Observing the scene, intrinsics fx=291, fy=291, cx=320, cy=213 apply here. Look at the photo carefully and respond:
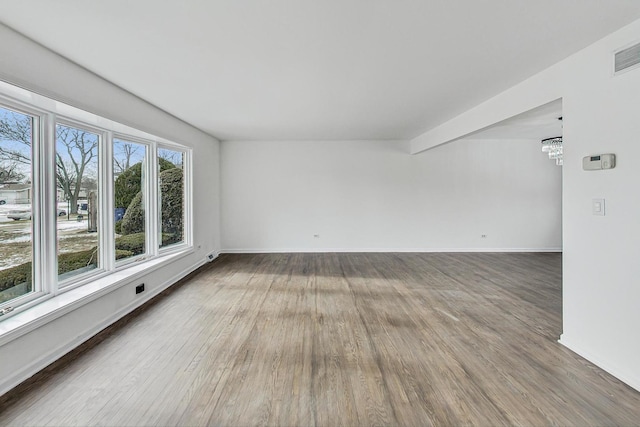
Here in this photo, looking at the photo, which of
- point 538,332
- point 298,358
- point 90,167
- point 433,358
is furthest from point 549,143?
point 90,167

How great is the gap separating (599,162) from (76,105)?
4354mm

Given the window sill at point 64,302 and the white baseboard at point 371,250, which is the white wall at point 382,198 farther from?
the window sill at point 64,302

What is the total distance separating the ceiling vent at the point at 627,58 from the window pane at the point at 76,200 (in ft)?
15.5

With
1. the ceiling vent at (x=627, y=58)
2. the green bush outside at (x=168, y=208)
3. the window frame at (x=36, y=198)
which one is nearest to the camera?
the ceiling vent at (x=627, y=58)

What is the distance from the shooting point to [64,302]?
2.52 metres

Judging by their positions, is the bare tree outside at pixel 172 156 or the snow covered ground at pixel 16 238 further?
the bare tree outside at pixel 172 156

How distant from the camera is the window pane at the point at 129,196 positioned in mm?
3652

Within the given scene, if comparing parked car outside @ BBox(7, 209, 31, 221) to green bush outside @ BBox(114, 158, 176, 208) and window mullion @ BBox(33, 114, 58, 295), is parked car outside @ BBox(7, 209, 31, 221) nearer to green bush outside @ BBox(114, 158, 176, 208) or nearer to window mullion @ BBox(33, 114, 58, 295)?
window mullion @ BBox(33, 114, 58, 295)

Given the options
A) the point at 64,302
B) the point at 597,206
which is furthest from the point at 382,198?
the point at 64,302

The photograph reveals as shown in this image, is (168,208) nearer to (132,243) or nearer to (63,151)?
(132,243)

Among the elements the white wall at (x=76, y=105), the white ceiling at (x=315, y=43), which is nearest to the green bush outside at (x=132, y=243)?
the white wall at (x=76, y=105)

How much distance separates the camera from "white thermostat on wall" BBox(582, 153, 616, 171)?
2.15m

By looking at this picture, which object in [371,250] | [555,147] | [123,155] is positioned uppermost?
[555,147]

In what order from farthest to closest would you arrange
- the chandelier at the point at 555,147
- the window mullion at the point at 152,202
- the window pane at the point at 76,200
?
the chandelier at the point at 555,147 → the window mullion at the point at 152,202 → the window pane at the point at 76,200
